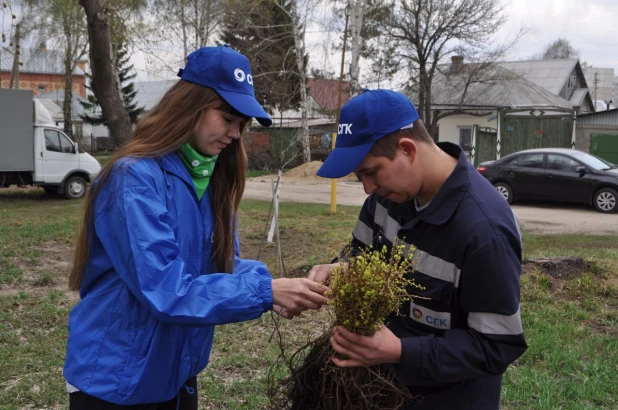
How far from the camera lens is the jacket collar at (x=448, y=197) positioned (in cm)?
198

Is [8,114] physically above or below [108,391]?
above

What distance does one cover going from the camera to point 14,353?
5105 mm

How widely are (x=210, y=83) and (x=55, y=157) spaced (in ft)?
57.6

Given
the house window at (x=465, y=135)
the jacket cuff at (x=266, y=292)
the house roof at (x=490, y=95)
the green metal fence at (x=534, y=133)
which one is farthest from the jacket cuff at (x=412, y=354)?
the house window at (x=465, y=135)

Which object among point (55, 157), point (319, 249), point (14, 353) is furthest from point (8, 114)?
point (14, 353)

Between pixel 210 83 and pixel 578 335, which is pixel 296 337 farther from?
pixel 210 83

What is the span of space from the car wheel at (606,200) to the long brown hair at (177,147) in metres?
14.9

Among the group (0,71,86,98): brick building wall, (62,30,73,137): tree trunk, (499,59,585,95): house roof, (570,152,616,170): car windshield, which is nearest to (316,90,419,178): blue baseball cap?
(570,152,616,170): car windshield

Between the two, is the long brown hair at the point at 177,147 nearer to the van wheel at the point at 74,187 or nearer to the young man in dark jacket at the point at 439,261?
the young man in dark jacket at the point at 439,261

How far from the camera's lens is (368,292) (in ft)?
6.07

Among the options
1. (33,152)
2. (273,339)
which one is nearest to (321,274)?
(273,339)

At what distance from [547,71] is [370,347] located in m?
51.4

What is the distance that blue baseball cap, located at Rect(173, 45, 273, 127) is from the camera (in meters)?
2.25

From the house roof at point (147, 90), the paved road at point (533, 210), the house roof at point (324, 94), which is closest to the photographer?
the paved road at point (533, 210)
